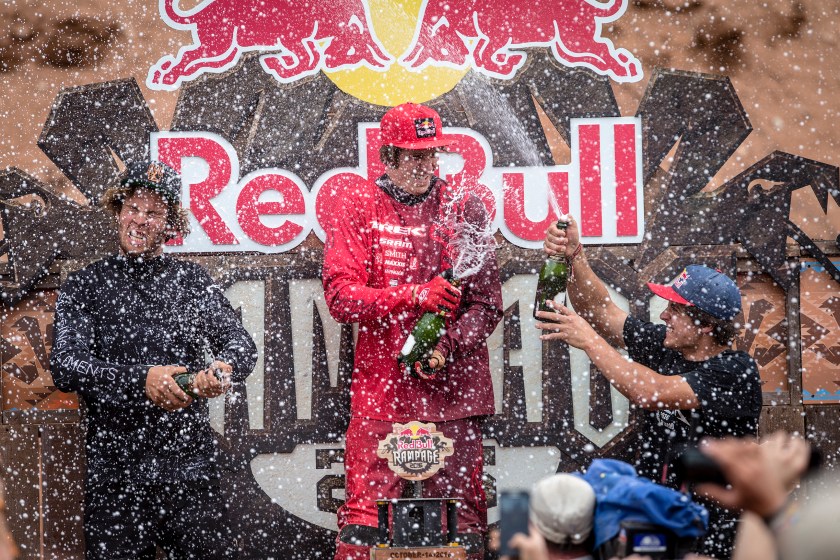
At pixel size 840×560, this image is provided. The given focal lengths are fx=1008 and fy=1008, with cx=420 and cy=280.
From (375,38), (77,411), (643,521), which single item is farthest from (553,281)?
(77,411)

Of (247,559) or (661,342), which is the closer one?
(661,342)

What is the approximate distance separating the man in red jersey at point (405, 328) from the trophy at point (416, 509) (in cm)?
6

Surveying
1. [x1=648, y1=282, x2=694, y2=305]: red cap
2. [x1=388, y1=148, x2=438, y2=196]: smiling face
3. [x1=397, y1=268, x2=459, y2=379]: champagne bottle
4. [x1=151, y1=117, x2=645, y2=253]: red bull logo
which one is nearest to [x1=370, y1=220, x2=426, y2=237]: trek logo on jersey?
[x1=388, y1=148, x2=438, y2=196]: smiling face

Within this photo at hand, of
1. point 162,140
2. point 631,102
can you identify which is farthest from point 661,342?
point 162,140

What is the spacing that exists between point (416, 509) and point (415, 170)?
1.73 m

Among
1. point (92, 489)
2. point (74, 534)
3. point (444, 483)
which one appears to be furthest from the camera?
point (74, 534)

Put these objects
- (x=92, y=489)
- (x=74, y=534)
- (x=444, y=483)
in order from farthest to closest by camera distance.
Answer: (x=74, y=534), (x=444, y=483), (x=92, y=489)

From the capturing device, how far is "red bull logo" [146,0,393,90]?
5.91 metres

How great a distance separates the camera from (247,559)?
19.2 feet

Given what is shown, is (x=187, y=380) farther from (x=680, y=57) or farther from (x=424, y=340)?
(x=680, y=57)

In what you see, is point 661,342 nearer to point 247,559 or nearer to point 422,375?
point 422,375

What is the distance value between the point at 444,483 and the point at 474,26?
2632mm

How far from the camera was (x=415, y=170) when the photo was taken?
5270 millimetres

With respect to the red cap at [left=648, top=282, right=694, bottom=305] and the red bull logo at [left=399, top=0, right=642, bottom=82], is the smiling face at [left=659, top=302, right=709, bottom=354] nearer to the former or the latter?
the red cap at [left=648, top=282, right=694, bottom=305]
